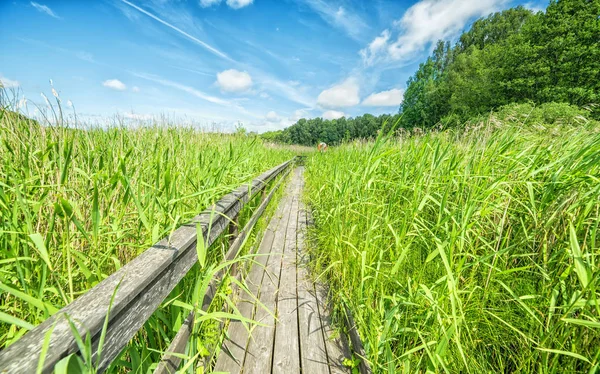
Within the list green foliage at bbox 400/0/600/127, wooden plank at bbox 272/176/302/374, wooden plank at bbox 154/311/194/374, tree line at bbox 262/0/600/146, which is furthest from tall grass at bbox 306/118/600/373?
green foliage at bbox 400/0/600/127

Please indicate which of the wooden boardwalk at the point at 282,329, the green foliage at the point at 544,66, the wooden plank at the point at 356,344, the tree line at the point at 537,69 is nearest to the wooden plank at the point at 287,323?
the wooden boardwalk at the point at 282,329

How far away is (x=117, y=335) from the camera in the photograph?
673 millimetres

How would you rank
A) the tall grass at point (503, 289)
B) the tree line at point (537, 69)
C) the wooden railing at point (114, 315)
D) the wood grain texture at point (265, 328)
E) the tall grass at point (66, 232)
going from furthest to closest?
the tree line at point (537, 69)
the wood grain texture at point (265, 328)
the tall grass at point (503, 289)
the tall grass at point (66, 232)
the wooden railing at point (114, 315)

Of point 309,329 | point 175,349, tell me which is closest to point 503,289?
point 309,329

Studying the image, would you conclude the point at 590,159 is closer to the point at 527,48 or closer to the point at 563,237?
the point at 563,237

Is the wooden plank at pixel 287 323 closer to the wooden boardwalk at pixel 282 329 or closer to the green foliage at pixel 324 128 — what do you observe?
the wooden boardwalk at pixel 282 329

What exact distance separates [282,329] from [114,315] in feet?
4.38

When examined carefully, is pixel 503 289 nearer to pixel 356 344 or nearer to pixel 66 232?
pixel 356 344

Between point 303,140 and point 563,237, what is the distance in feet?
→ 187

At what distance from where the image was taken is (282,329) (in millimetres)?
1684

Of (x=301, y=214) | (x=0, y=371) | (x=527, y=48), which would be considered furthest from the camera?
(x=527, y=48)

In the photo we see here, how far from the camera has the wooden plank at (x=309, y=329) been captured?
144cm

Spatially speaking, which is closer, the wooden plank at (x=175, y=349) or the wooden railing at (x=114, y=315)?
the wooden railing at (x=114, y=315)

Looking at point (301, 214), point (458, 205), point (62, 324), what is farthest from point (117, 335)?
point (301, 214)
